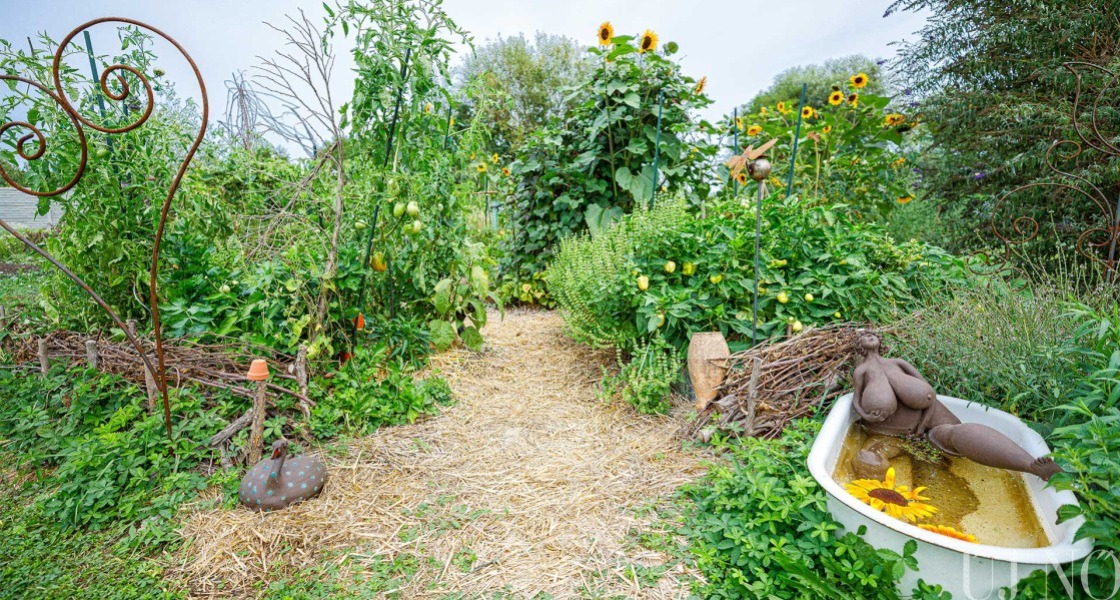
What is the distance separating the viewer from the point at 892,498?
1412mm

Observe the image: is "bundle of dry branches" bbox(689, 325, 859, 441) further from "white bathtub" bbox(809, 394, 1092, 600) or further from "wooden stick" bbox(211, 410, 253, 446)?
"wooden stick" bbox(211, 410, 253, 446)

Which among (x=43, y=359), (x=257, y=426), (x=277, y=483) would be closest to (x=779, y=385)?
(x=277, y=483)

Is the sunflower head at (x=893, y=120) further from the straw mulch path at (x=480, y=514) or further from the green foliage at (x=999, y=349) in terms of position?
the straw mulch path at (x=480, y=514)

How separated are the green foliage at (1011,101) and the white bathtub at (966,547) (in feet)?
8.61

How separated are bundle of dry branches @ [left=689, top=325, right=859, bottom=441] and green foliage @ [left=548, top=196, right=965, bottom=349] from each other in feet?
0.66

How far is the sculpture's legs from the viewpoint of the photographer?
Answer: 4.26 feet

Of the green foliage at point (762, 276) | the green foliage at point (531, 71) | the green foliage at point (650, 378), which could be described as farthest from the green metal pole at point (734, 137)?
the green foliage at point (531, 71)

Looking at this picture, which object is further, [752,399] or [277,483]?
[752,399]

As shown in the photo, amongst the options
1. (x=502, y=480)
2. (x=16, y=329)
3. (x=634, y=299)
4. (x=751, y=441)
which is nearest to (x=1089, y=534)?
(x=751, y=441)

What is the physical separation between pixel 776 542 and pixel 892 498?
1.18 feet

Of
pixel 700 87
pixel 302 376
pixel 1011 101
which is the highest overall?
pixel 700 87

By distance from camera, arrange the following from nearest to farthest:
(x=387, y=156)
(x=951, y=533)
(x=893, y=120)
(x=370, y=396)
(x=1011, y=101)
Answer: (x=951, y=533)
(x=370, y=396)
(x=387, y=156)
(x=1011, y=101)
(x=893, y=120)

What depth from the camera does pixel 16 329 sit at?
271 cm

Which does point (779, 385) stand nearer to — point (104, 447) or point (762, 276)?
point (762, 276)
